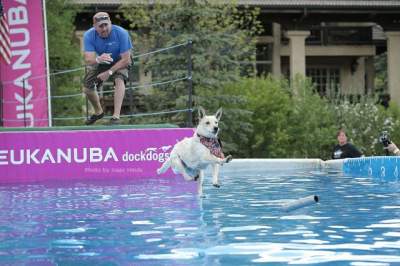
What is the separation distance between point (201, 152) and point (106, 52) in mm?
3093

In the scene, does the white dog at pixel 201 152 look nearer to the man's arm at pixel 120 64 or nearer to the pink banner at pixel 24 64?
the man's arm at pixel 120 64

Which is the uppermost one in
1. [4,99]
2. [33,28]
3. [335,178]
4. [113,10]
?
[113,10]

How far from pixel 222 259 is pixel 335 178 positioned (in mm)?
7577

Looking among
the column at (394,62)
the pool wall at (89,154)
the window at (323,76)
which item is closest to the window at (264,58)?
the window at (323,76)

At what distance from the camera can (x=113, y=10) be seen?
28.8 meters

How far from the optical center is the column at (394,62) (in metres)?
31.8

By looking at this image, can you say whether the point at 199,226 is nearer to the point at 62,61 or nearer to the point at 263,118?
the point at 263,118

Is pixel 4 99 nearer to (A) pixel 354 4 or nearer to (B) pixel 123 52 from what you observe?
(B) pixel 123 52

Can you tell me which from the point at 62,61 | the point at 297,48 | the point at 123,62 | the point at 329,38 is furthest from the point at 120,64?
the point at 329,38

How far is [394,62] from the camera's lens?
3212 centimetres

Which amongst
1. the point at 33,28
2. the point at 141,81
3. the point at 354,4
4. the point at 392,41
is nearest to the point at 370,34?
the point at 392,41

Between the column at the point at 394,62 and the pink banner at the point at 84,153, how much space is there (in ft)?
69.6

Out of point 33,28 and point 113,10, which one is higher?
point 113,10

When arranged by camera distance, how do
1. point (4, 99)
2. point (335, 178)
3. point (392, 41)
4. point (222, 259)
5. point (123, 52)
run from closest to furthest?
point (222, 259), point (123, 52), point (335, 178), point (4, 99), point (392, 41)
